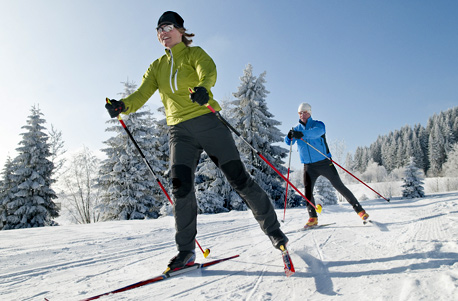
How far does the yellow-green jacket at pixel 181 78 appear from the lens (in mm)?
2369

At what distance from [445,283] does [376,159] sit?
95482 millimetres

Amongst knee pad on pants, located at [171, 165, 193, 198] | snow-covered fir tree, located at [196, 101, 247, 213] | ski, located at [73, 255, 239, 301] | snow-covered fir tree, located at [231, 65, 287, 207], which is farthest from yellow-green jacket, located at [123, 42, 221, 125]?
snow-covered fir tree, located at [231, 65, 287, 207]

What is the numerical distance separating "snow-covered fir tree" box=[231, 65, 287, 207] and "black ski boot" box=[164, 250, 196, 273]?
14411 mm

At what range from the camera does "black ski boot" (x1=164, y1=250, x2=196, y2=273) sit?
6.82ft

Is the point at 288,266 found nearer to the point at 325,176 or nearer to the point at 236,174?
the point at 236,174

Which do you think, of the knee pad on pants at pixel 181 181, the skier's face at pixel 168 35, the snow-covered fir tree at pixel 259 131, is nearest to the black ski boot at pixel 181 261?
the knee pad on pants at pixel 181 181

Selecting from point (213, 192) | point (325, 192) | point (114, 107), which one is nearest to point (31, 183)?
point (213, 192)

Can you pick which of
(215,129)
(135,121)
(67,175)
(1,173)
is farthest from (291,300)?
(67,175)

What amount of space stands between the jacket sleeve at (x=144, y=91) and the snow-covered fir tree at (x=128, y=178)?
14884 millimetres

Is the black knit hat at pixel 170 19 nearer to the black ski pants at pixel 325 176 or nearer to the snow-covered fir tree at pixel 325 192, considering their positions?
the black ski pants at pixel 325 176

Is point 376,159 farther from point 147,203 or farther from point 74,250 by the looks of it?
point 74,250

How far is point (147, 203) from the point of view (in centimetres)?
1795

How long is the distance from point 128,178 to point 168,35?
16.6m

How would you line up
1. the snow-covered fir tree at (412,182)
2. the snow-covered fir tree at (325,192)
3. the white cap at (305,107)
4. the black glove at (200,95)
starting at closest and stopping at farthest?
the black glove at (200,95), the white cap at (305,107), the snow-covered fir tree at (412,182), the snow-covered fir tree at (325,192)
